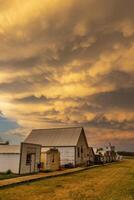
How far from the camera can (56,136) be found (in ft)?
176

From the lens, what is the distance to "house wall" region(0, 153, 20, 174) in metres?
30.7

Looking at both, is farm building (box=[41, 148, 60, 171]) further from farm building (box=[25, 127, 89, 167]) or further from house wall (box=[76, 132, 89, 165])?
house wall (box=[76, 132, 89, 165])

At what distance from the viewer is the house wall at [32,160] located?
103 ft

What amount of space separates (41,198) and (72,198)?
6.20ft

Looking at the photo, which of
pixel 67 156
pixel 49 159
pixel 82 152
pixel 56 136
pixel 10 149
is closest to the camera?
pixel 10 149

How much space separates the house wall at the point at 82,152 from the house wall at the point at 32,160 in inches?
617

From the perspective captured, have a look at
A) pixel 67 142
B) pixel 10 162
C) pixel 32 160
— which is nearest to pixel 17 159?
pixel 10 162

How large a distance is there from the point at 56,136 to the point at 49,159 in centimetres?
1519

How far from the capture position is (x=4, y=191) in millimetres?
17578

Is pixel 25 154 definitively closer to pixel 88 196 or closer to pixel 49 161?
pixel 49 161

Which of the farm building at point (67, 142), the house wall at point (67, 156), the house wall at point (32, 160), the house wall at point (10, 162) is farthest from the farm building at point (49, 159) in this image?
the house wall at point (67, 156)

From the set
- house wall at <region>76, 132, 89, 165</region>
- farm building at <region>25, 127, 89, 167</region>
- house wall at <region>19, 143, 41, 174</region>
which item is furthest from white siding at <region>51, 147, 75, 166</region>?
house wall at <region>19, 143, 41, 174</region>

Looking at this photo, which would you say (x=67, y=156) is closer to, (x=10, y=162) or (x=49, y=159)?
(x=49, y=159)

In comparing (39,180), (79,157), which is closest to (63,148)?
(79,157)
